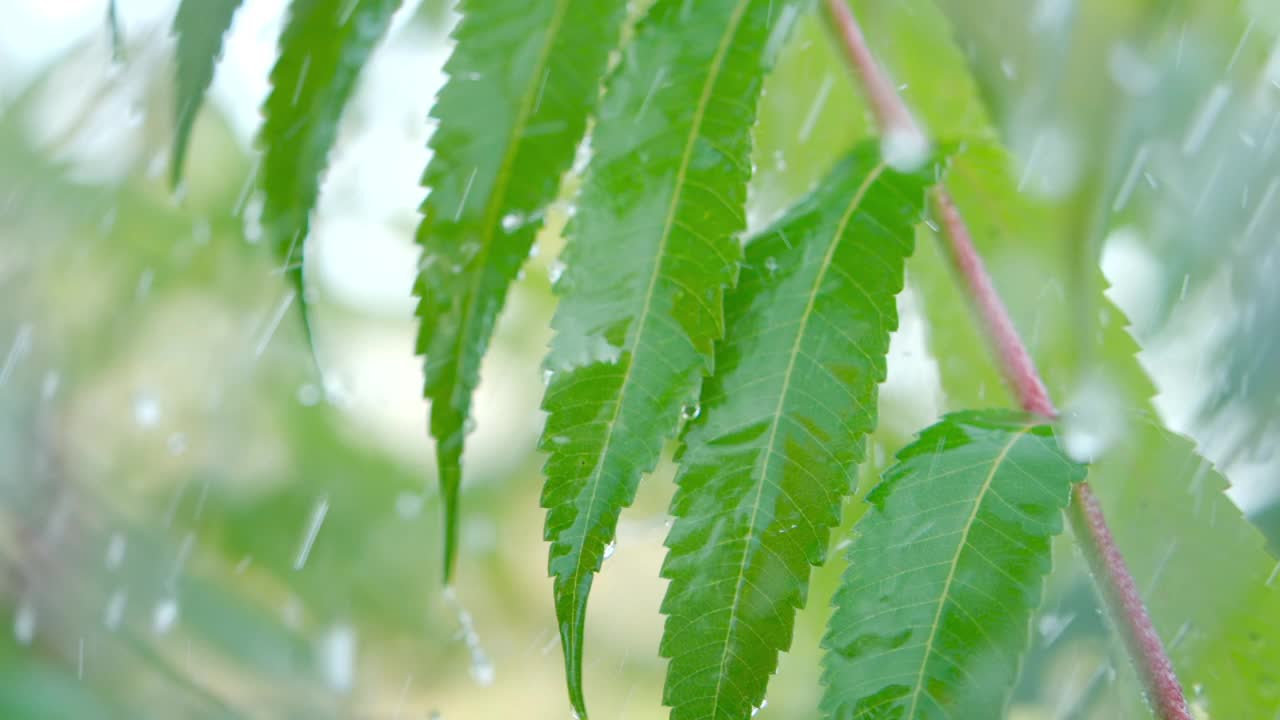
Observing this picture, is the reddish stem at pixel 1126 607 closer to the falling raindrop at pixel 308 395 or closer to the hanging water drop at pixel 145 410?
the falling raindrop at pixel 308 395

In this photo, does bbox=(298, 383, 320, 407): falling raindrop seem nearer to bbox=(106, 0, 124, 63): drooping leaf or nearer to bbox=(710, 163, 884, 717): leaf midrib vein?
bbox=(106, 0, 124, 63): drooping leaf

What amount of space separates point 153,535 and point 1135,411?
2.51 metres

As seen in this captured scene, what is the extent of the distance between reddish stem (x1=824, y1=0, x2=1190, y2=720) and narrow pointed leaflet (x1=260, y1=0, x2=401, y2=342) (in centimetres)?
29

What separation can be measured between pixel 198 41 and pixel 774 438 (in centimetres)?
31

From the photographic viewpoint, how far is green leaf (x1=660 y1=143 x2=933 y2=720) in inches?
15.7

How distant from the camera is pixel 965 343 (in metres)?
0.59

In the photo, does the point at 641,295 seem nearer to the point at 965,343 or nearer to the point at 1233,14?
the point at 965,343

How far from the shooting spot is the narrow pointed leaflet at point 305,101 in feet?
1.50

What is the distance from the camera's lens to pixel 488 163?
0.44m

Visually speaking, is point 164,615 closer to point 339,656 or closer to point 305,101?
point 339,656

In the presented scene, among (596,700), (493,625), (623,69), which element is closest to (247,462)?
(493,625)

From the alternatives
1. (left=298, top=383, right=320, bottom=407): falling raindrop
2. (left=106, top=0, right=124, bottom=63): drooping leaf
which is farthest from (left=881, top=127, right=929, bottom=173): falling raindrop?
(left=298, top=383, right=320, bottom=407): falling raindrop

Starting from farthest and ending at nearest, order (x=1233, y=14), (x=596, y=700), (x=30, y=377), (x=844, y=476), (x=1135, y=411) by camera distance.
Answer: (x=596, y=700), (x=30, y=377), (x=1233, y=14), (x=1135, y=411), (x=844, y=476)

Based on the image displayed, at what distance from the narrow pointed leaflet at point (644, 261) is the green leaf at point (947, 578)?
10cm
